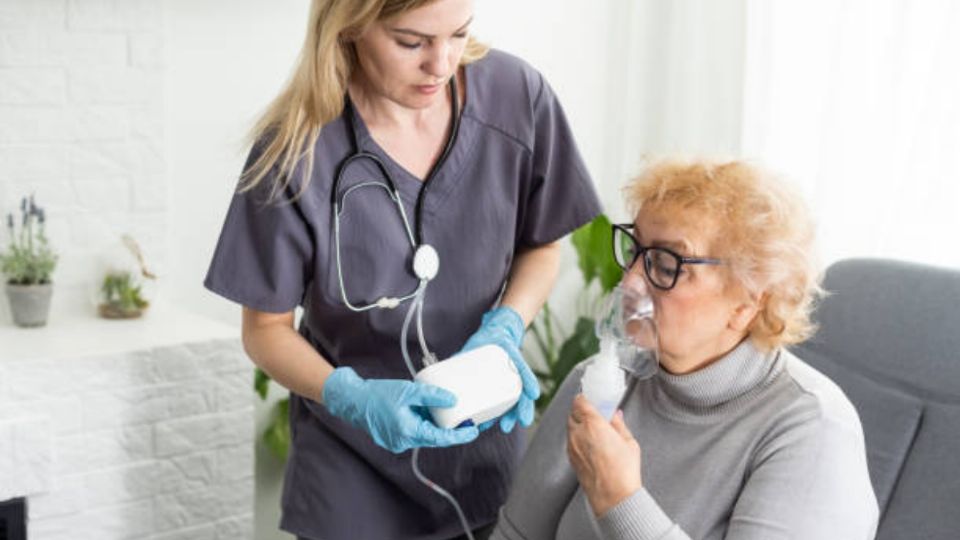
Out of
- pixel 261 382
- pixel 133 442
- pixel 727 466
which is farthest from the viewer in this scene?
pixel 261 382

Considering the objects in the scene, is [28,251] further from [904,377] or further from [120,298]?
[904,377]

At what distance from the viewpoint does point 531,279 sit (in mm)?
1855

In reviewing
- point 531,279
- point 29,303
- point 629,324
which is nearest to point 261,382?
point 29,303

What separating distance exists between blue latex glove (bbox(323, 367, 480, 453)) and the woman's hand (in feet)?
0.53

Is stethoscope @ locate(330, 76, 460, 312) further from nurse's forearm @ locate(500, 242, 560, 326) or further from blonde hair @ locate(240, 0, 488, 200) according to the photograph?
nurse's forearm @ locate(500, 242, 560, 326)

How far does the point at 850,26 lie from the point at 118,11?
150 centimetres

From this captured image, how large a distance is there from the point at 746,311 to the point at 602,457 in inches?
10.7

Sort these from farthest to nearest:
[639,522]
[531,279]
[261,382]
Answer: [261,382] → [531,279] → [639,522]

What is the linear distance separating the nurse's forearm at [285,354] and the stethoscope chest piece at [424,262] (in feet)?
0.60

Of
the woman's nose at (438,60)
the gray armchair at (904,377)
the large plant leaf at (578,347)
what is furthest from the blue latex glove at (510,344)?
the large plant leaf at (578,347)

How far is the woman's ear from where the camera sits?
1.51 m

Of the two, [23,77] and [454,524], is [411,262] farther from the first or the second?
[23,77]

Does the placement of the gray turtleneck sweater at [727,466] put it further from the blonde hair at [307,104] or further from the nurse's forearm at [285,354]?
the blonde hair at [307,104]

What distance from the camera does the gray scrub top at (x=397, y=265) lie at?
1.69 metres
